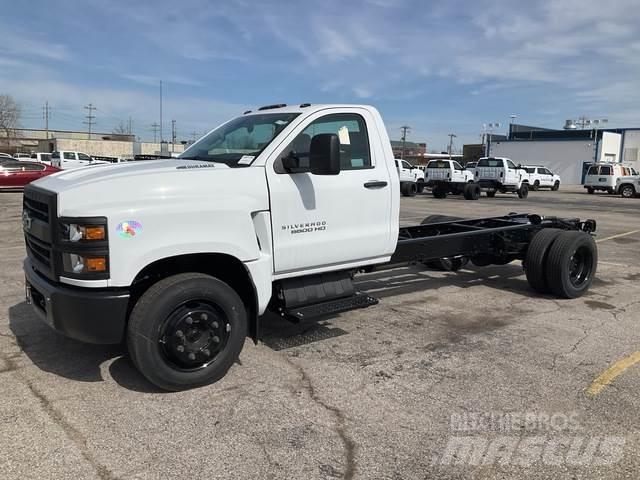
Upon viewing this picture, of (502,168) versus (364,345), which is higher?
(502,168)

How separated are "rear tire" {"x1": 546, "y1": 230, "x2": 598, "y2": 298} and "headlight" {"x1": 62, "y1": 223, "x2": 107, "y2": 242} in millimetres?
5439

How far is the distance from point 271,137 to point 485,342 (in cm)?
279

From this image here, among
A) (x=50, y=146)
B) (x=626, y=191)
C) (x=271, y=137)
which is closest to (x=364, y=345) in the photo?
(x=271, y=137)

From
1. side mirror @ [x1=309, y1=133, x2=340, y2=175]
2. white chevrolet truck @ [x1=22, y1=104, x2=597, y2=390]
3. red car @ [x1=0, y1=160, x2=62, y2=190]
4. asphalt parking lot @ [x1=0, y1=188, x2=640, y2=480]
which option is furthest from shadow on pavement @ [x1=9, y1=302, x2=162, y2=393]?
red car @ [x1=0, y1=160, x2=62, y2=190]

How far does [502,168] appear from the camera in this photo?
98.5ft

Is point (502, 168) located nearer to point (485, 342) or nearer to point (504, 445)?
point (485, 342)

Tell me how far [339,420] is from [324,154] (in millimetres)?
1973

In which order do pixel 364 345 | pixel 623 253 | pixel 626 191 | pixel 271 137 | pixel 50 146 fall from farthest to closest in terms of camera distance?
1. pixel 50 146
2. pixel 626 191
3. pixel 623 253
4. pixel 364 345
5. pixel 271 137

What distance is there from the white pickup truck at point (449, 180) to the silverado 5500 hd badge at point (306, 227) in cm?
2383

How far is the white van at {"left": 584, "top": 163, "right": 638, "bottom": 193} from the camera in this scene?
115ft

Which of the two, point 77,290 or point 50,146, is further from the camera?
point 50,146

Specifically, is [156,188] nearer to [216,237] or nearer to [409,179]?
[216,237]

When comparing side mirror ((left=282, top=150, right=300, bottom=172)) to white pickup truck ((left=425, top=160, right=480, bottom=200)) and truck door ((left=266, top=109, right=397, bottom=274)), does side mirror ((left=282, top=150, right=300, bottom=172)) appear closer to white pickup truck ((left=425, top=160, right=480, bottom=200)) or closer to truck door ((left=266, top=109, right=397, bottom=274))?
truck door ((left=266, top=109, right=397, bottom=274))

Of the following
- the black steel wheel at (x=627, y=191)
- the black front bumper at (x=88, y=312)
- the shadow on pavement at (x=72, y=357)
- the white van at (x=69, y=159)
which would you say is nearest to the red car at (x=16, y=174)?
the white van at (x=69, y=159)
